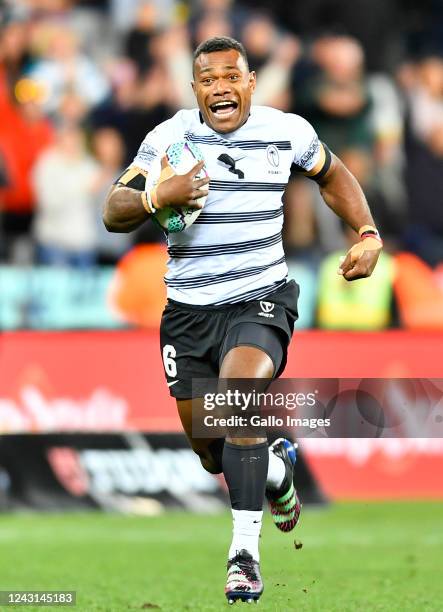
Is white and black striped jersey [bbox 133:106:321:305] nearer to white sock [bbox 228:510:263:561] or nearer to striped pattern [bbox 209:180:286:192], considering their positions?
striped pattern [bbox 209:180:286:192]

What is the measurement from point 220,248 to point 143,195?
52 centimetres

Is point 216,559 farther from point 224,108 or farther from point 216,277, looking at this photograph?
point 224,108

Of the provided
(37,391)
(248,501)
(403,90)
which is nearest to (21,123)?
(37,391)

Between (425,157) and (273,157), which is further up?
(273,157)

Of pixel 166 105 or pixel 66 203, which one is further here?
pixel 166 105

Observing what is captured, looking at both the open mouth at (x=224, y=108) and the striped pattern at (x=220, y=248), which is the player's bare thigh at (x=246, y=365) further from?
the open mouth at (x=224, y=108)

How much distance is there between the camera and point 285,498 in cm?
664

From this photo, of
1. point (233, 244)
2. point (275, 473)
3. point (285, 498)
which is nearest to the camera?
point (233, 244)

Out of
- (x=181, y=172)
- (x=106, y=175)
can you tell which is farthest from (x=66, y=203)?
(x=181, y=172)

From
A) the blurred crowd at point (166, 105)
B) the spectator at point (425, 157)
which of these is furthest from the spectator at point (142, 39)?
the spectator at point (425, 157)

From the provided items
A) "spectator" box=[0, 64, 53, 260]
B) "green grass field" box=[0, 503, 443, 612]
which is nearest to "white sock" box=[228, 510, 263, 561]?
"green grass field" box=[0, 503, 443, 612]

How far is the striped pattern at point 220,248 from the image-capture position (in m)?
6.24

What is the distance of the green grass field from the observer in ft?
21.1

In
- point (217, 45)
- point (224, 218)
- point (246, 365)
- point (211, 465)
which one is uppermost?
point (217, 45)
